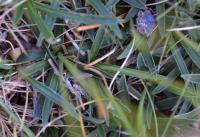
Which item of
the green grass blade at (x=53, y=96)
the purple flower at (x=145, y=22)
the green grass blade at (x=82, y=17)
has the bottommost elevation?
the green grass blade at (x=53, y=96)

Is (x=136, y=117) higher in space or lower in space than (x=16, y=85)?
lower

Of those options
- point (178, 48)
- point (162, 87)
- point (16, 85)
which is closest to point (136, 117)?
point (162, 87)

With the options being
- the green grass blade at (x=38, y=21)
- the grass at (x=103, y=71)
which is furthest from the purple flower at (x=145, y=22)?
the green grass blade at (x=38, y=21)

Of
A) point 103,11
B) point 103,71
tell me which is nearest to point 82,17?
point 103,11

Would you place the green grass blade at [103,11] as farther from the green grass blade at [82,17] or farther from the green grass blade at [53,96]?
the green grass blade at [53,96]

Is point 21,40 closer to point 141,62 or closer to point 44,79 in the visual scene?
point 44,79

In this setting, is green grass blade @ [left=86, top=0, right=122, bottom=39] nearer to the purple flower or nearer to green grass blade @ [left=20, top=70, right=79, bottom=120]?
the purple flower

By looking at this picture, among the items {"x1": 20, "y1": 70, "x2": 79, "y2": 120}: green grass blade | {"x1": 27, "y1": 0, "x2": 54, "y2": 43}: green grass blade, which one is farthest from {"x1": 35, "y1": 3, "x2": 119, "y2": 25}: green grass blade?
{"x1": 20, "y1": 70, "x2": 79, "y2": 120}: green grass blade
